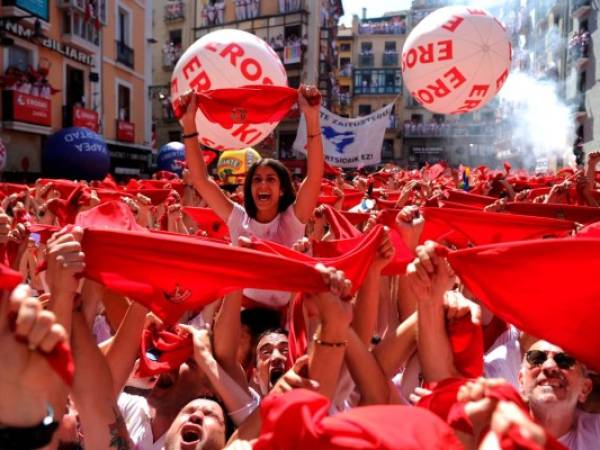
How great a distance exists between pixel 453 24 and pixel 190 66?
2.36 metres

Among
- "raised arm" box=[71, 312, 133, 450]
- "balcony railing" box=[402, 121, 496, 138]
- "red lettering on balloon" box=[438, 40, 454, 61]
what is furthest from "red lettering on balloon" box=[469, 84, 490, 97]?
"balcony railing" box=[402, 121, 496, 138]

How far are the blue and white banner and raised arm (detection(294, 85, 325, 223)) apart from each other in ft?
20.4

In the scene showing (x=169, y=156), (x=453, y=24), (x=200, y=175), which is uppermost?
(x=453, y=24)

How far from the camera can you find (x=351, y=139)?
403 inches

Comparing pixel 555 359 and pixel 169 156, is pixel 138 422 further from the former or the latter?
pixel 169 156

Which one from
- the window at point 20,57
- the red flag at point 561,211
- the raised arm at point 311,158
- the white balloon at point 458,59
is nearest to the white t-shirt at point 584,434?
the raised arm at point 311,158

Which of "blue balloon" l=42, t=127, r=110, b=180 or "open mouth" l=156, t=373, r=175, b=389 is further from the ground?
"blue balloon" l=42, t=127, r=110, b=180

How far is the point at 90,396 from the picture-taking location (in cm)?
224

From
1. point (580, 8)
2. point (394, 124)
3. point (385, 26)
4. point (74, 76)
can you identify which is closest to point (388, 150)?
point (394, 124)

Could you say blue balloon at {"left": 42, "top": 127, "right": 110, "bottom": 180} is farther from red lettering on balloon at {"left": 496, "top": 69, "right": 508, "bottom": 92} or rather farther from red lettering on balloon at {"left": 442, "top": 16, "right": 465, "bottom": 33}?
red lettering on balloon at {"left": 496, "top": 69, "right": 508, "bottom": 92}

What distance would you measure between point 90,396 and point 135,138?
2450 cm

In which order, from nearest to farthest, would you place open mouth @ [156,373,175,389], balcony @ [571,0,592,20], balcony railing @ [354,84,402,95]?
1. open mouth @ [156,373,175,389]
2. balcony @ [571,0,592,20]
3. balcony railing @ [354,84,402,95]

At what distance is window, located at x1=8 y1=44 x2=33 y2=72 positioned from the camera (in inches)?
727

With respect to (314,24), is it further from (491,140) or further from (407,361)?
(407,361)
